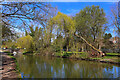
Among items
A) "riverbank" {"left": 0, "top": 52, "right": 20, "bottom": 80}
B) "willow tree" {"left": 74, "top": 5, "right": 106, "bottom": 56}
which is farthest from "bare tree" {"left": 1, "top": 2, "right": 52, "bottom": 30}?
"willow tree" {"left": 74, "top": 5, "right": 106, "bottom": 56}

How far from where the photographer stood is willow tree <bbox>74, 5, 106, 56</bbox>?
19.5 metres

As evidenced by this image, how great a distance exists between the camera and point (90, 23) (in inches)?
779

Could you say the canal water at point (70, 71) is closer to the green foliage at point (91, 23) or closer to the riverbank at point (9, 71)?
the riverbank at point (9, 71)

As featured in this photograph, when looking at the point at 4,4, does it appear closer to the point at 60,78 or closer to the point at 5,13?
the point at 5,13

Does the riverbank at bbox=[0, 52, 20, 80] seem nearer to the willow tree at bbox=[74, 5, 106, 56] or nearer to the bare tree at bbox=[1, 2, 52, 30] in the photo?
the bare tree at bbox=[1, 2, 52, 30]

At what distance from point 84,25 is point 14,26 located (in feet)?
51.6

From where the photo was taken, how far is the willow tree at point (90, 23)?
19.5 meters

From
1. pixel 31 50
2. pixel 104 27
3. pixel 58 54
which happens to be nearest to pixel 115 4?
pixel 104 27

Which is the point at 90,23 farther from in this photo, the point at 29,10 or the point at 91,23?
the point at 29,10

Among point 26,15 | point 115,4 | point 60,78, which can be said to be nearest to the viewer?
point 26,15

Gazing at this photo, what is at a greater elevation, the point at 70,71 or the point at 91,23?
the point at 91,23

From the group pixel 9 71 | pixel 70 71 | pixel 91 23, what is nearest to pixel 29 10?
pixel 9 71

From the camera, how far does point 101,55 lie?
53.6 feet

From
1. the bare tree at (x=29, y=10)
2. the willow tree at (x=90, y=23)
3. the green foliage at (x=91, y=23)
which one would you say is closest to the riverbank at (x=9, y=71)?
the bare tree at (x=29, y=10)
